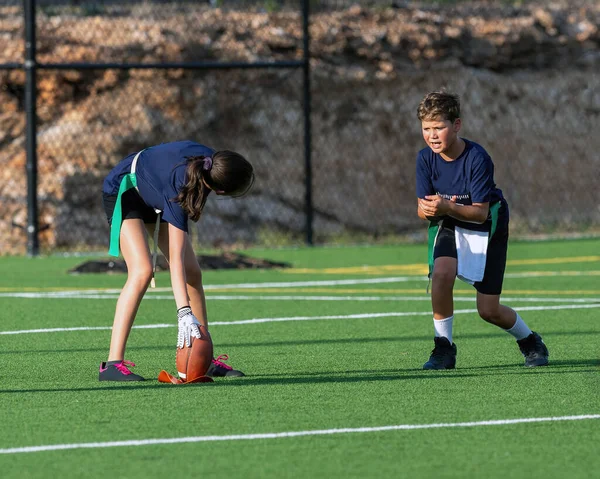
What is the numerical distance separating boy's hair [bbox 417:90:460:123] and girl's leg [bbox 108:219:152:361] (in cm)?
176

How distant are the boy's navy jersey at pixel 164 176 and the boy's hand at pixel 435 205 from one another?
1.26m

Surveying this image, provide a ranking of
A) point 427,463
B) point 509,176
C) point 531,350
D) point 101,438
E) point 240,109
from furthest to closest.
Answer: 1. point 509,176
2. point 240,109
3. point 531,350
4. point 101,438
5. point 427,463

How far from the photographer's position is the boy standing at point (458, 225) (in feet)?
26.8

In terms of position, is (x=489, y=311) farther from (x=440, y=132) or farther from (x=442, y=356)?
(x=440, y=132)

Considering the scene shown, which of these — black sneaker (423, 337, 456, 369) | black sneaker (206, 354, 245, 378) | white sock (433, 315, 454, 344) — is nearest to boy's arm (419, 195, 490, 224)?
white sock (433, 315, 454, 344)

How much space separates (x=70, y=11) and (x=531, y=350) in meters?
16.3

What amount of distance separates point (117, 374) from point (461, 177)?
2.30 metres

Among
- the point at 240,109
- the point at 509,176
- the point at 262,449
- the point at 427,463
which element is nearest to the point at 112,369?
the point at 262,449

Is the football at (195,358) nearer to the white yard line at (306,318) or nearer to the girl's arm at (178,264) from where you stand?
the girl's arm at (178,264)

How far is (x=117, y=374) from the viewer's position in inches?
306

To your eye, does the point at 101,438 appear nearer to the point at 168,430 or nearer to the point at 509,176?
the point at 168,430

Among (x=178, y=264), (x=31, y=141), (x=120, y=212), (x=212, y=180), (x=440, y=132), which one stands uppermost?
(x=31, y=141)

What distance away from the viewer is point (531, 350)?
8484 mm

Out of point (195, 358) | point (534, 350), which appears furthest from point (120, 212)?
point (534, 350)
